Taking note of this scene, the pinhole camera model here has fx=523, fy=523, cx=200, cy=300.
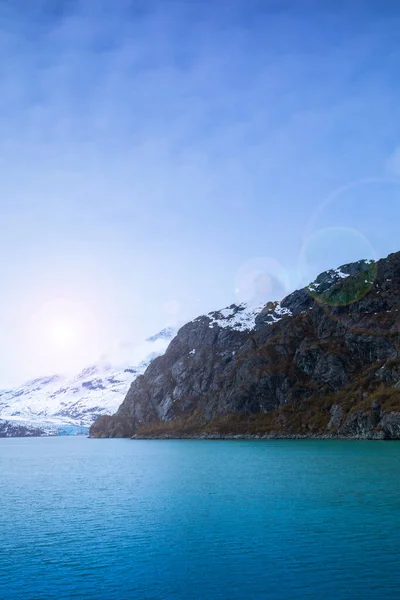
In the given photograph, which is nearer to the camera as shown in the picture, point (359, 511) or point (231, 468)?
point (359, 511)

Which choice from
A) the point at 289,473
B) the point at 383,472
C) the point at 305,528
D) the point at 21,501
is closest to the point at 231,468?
the point at 289,473

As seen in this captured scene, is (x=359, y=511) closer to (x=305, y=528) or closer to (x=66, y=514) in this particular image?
(x=305, y=528)

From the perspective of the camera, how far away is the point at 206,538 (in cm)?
5097

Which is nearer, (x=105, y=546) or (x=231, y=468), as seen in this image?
(x=105, y=546)

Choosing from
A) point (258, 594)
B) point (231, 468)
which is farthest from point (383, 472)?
point (258, 594)

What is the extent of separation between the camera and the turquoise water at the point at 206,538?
36906 mm

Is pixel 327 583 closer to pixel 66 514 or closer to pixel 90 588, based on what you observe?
pixel 90 588

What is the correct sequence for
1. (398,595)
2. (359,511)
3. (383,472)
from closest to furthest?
(398,595) → (359,511) → (383,472)

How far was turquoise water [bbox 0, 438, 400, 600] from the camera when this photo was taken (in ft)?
121

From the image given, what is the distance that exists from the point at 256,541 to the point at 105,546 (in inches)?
557

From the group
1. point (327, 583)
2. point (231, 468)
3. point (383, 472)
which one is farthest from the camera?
point (231, 468)

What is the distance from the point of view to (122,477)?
10800 cm

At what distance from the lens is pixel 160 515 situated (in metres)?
64.1

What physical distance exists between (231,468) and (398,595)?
85997 mm
